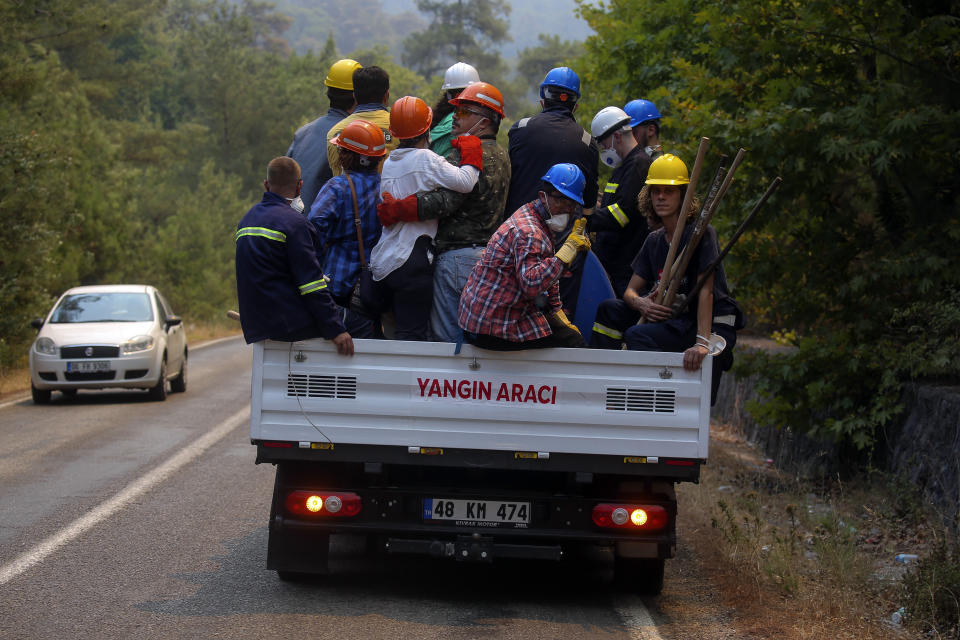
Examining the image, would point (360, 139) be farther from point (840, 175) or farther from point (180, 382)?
point (180, 382)

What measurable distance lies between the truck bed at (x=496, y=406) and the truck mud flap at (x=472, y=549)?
537 mm

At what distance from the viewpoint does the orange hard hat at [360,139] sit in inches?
284

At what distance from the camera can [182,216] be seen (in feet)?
145

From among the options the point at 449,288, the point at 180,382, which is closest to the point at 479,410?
the point at 449,288

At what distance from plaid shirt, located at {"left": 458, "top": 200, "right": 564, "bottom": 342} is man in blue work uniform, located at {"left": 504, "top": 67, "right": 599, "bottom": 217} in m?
0.97

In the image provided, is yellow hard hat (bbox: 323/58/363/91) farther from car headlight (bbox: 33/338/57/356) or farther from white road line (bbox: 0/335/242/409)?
white road line (bbox: 0/335/242/409)

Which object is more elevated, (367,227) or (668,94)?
(668,94)

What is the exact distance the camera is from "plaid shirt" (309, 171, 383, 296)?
23.6 ft

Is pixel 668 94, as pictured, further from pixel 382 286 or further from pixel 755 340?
pixel 382 286

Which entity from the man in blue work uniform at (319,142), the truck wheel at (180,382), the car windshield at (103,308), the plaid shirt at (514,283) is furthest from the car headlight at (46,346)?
the plaid shirt at (514,283)

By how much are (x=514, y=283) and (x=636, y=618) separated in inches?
79.5

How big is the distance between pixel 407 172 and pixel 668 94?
801cm

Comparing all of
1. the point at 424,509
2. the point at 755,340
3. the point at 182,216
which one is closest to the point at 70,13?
the point at 182,216

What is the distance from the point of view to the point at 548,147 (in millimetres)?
7633
